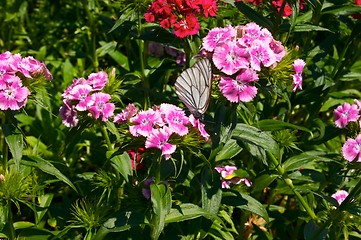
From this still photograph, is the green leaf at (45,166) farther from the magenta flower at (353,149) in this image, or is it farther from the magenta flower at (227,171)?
the magenta flower at (353,149)

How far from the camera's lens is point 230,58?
2.50 metres

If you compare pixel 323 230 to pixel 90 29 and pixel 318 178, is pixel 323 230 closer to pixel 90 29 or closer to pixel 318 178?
pixel 318 178

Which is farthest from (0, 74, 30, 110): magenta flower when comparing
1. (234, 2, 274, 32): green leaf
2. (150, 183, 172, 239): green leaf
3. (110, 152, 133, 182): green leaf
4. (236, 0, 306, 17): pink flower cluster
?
(236, 0, 306, 17): pink flower cluster

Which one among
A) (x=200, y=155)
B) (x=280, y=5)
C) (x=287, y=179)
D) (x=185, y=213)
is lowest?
(x=287, y=179)

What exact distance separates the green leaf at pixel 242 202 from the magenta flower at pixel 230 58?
2.36 ft

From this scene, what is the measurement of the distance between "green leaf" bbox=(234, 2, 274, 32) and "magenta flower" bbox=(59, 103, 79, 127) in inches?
39.9

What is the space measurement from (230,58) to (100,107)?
631 mm

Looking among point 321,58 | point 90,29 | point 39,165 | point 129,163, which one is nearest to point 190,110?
point 129,163

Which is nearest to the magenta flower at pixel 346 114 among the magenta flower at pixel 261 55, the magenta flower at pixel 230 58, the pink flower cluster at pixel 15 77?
the magenta flower at pixel 261 55

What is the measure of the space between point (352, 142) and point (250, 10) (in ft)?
2.86

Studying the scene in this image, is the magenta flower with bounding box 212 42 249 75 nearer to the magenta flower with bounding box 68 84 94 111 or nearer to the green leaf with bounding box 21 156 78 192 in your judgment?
the magenta flower with bounding box 68 84 94 111

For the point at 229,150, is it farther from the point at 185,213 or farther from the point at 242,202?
the point at 185,213

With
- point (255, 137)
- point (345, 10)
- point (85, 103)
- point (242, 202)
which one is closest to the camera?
point (85, 103)

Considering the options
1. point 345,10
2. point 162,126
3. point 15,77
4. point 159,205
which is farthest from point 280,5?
point 15,77
